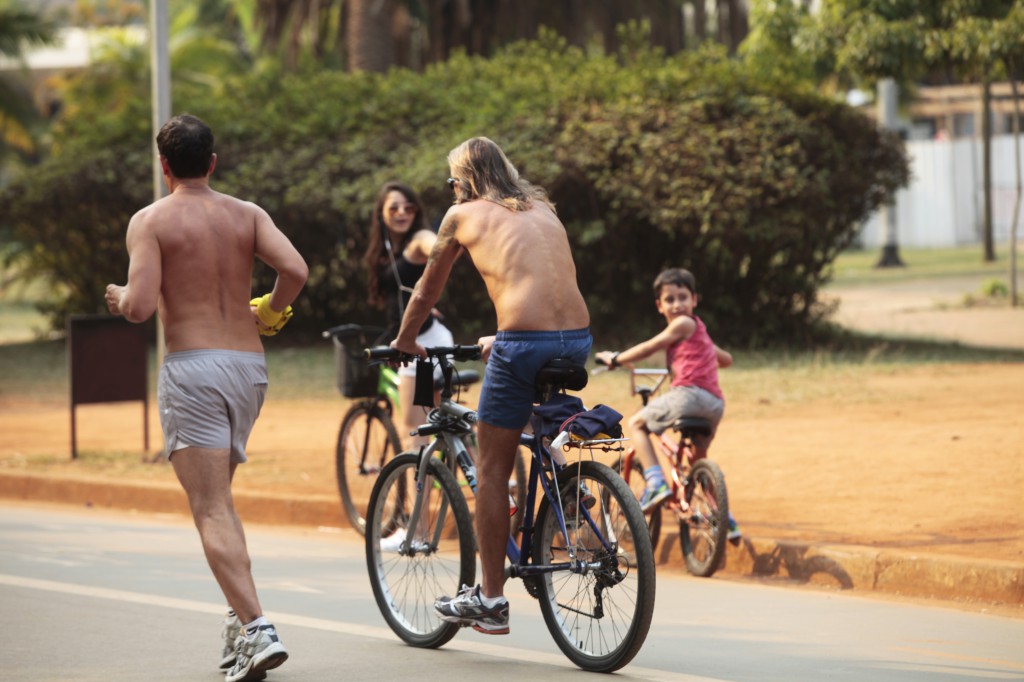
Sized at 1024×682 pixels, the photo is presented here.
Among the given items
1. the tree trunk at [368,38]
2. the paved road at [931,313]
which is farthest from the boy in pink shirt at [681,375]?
the tree trunk at [368,38]

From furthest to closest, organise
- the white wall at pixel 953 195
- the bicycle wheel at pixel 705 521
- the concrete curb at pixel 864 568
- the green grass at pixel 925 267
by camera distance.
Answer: the white wall at pixel 953 195
the green grass at pixel 925 267
the bicycle wheel at pixel 705 521
the concrete curb at pixel 864 568

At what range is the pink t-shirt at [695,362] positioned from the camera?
8297mm

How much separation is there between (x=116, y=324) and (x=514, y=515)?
6.71m

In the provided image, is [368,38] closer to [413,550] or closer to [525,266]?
→ [413,550]

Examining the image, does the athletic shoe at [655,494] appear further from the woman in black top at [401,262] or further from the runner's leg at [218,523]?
the runner's leg at [218,523]

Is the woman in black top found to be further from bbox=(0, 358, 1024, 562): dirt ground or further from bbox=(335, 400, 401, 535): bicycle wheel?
bbox=(0, 358, 1024, 562): dirt ground

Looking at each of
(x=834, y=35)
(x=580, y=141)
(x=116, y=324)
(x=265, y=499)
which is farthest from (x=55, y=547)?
(x=834, y=35)

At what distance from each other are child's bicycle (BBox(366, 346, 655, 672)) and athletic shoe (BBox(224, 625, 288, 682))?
0.87 meters

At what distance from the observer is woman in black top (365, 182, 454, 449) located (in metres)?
9.05

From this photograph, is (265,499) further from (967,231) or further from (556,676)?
(967,231)

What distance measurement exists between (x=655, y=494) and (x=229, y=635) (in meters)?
2.95

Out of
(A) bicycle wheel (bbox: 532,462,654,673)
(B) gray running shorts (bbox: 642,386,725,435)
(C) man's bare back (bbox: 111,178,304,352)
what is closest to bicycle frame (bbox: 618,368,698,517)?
(B) gray running shorts (bbox: 642,386,725,435)

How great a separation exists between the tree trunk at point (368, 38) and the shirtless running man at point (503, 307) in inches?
742

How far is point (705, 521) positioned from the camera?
820cm
